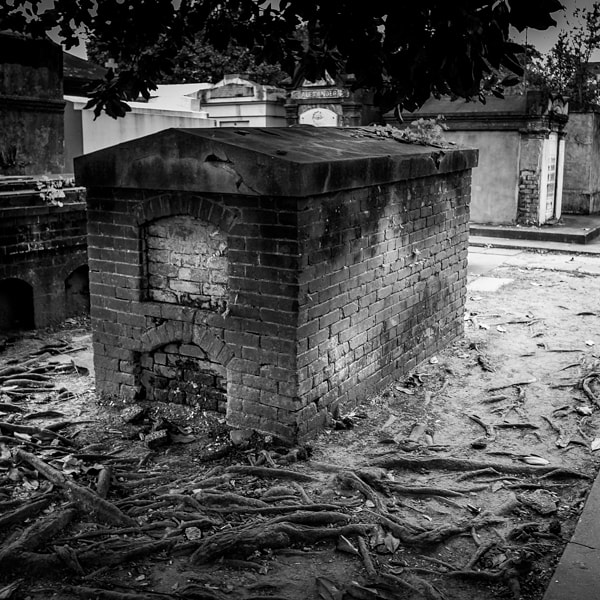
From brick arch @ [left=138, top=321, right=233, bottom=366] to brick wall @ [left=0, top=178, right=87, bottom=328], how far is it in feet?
10.9

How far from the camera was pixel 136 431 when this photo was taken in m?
5.87

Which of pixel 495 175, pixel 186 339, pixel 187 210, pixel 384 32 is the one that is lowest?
pixel 186 339

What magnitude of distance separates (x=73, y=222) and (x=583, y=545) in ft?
23.7

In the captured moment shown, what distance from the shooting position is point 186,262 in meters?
5.92

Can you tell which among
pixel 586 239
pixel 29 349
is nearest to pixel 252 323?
pixel 29 349

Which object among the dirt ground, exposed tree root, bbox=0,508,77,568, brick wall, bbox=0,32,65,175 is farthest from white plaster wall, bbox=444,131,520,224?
exposed tree root, bbox=0,508,77,568

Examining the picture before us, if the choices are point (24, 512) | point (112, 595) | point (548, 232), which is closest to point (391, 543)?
point (112, 595)

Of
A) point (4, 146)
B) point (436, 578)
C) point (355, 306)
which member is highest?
point (4, 146)

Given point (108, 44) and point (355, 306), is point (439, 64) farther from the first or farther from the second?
point (355, 306)

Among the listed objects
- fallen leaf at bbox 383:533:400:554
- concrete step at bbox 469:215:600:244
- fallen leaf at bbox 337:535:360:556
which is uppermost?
concrete step at bbox 469:215:600:244

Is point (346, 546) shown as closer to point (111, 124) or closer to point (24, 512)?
point (24, 512)

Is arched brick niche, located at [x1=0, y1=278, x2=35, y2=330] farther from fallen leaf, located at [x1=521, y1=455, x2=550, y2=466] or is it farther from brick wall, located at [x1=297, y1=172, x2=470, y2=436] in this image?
fallen leaf, located at [x1=521, y1=455, x2=550, y2=466]

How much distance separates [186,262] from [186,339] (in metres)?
0.61

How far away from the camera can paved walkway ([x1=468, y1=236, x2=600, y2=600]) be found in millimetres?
3744
